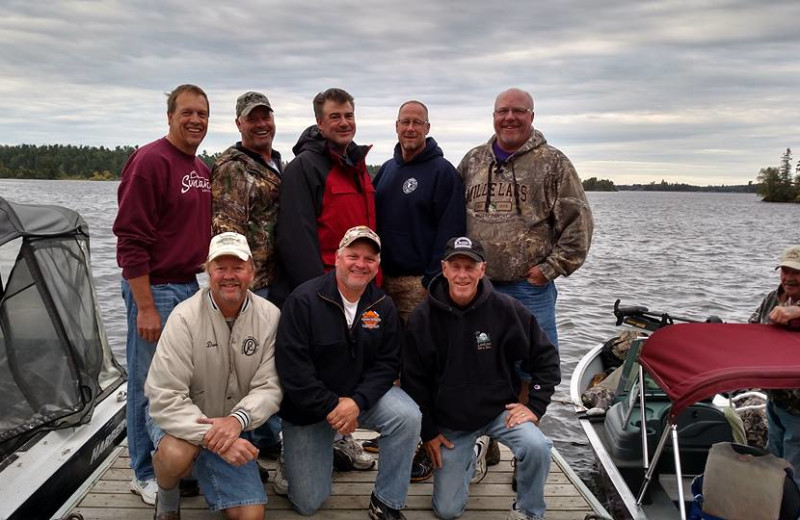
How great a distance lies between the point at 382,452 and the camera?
3.79m

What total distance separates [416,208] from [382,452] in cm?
159

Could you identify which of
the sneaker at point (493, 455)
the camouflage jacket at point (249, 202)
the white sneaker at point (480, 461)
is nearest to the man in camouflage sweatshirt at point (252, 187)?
the camouflage jacket at point (249, 202)

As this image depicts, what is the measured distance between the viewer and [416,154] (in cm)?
439

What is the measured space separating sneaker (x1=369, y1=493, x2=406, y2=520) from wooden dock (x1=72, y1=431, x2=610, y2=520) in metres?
0.13

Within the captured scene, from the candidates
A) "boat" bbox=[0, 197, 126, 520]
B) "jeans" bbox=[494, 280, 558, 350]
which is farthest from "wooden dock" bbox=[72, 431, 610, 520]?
"jeans" bbox=[494, 280, 558, 350]

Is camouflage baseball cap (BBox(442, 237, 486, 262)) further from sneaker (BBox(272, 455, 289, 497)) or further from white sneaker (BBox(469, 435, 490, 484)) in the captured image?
sneaker (BBox(272, 455, 289, 497))

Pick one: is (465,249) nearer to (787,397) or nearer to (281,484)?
(281,484)

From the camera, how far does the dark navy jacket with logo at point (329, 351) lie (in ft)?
11.8

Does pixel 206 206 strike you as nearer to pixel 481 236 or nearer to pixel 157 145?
pixel 157 145

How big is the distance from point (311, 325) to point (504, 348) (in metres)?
1.16

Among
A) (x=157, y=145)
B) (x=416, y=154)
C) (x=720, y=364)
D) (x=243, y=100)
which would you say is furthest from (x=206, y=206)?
(x=720, y=364)

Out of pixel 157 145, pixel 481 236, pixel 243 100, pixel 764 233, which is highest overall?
pixel 243 100

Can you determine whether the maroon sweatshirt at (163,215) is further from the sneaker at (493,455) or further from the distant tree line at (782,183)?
the distant tree line at (782,183)

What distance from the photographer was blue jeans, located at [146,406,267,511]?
352cm
